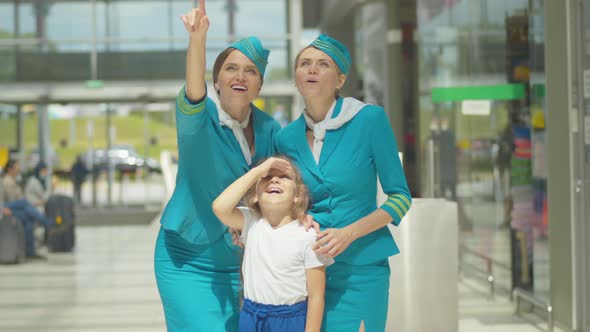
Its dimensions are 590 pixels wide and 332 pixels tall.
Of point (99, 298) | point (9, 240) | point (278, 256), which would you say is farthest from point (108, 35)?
point (278, 256)

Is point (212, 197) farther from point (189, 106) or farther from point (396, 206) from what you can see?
point (396, 206)

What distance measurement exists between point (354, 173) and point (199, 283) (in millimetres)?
638

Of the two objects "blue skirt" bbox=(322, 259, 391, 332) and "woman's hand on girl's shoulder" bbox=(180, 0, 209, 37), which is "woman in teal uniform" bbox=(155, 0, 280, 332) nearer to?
"woman's hand on girl's shoulder" bbox=(180, 0, 209, 37)

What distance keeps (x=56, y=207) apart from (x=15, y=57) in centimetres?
743

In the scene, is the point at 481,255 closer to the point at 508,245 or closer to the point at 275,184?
the point at 508,245

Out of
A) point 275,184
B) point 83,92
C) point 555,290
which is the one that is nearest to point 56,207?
point 83,92

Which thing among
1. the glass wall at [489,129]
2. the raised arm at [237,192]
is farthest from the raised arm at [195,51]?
the glass wall at [489,129]

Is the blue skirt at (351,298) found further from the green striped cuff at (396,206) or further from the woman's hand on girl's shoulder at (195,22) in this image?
the woman's hand on girl's shoulder at (195,22)

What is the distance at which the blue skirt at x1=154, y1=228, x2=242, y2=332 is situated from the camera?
2965mm

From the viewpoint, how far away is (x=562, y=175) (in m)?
6.57

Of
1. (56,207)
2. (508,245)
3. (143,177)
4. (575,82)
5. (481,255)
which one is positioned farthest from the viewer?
(143,177)

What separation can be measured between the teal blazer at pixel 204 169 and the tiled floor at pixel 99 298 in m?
4.18

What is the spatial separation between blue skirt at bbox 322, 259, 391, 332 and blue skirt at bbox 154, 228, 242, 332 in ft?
1.24

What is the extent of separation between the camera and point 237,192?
2.74m
